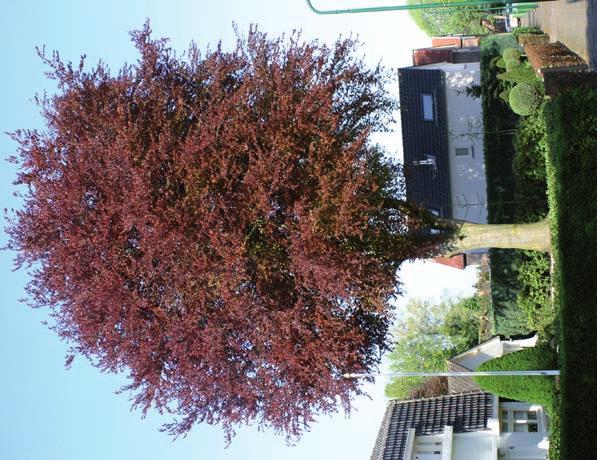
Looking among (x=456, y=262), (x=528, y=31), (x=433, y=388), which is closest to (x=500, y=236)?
(x=528, y=31)

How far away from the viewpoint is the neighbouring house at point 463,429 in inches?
1092

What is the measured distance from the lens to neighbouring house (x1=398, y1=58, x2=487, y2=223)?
31.6 metres

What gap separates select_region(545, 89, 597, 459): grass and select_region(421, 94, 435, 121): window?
52.3 feet

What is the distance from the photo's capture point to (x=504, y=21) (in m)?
51.8

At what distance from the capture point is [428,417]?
29172 millimetres

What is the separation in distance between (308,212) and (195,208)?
2685 millimetres

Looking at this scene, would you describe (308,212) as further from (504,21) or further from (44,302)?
(504,21)

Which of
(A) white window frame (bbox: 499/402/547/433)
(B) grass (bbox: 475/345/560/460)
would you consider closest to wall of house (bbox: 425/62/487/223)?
(A) white window frame (bbox: 499/402/547/433)

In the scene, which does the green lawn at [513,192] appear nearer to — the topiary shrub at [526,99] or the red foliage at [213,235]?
the topiary shrub at [526,99]

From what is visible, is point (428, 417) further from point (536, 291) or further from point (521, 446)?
point (536, 291)

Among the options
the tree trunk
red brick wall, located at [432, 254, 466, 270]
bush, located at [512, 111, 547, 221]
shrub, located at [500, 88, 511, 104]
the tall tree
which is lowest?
the tall tree

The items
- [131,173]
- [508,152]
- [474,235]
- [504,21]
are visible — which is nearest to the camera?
[131,173]

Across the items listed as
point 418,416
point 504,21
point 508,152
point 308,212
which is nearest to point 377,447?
point 418,416

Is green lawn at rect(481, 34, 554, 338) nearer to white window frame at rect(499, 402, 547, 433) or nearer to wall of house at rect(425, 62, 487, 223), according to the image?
wall of house at rect(425, 62, 487, 223)
